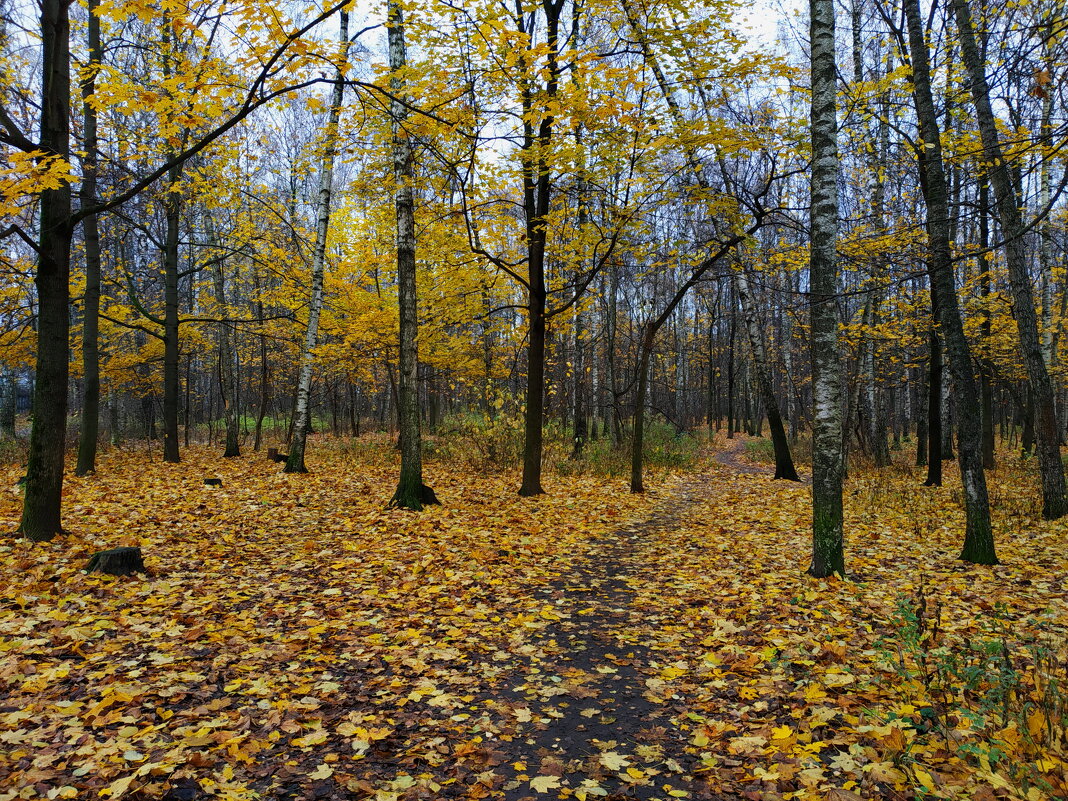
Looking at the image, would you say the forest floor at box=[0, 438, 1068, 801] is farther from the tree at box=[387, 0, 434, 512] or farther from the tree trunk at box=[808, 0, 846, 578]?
the tree at box=[387, 0, 434, 512]

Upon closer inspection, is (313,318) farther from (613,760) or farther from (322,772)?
(613,760)

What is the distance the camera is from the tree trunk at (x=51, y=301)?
600 centimetres

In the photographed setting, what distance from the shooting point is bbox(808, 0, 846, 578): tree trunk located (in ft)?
19.2

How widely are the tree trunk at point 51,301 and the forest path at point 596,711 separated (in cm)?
585

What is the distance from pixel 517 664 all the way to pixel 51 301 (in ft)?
21.2

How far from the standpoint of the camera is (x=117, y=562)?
564 centimetres

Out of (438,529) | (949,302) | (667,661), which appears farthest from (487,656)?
(949,302)

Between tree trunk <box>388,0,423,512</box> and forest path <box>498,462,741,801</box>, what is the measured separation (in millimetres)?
3942

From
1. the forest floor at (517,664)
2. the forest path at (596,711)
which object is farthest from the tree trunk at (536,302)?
the forest path at (596,711)

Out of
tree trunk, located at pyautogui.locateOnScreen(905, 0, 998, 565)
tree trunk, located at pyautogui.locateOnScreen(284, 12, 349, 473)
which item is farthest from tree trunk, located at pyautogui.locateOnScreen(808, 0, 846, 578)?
tree trunk, located at pyautogui.locateOnScreen(284, 12, 349, 473)

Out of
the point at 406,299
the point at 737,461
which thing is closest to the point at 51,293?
the point at 406,299

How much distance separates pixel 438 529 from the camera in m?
8.30

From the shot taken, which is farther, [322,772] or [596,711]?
[596,711]

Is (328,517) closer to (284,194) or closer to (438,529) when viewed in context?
(438,529)
